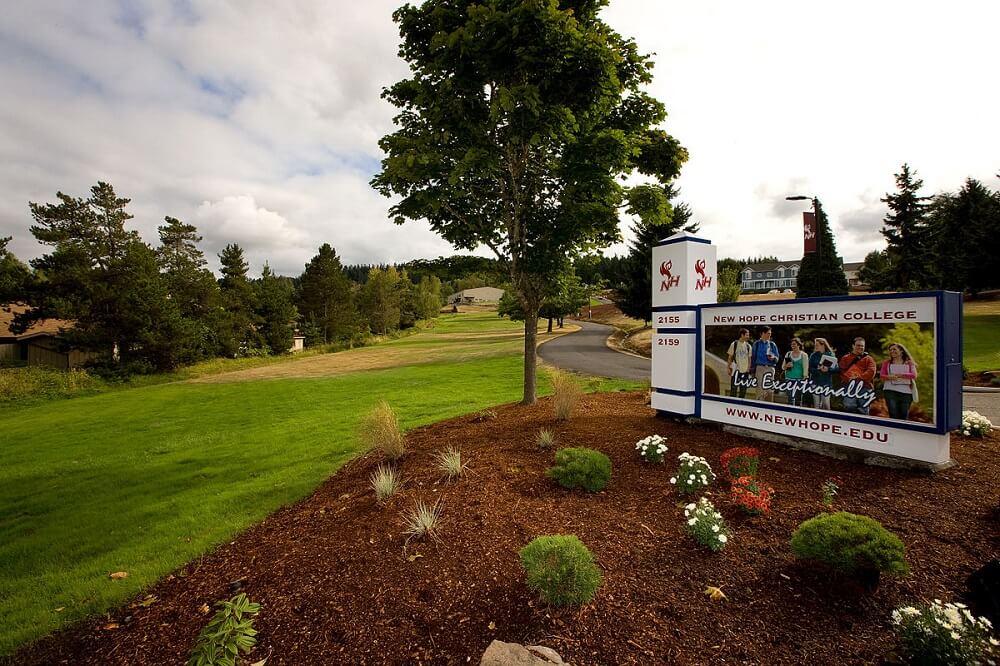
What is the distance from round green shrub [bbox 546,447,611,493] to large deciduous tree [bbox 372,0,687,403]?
442cm

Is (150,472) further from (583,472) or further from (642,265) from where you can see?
(642,265)

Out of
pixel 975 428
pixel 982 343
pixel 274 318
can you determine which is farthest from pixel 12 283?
pixel 982 343

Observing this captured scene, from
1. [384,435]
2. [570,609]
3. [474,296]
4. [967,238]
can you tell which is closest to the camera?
[570,609]

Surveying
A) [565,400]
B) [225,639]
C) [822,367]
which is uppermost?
[822,367]

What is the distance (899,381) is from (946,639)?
4.09 m

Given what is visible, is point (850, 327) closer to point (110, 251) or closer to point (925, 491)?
point (925, 491)

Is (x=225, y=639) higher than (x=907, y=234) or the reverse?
the reverse

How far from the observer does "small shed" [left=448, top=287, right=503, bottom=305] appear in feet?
490

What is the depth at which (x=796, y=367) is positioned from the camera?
6656mm

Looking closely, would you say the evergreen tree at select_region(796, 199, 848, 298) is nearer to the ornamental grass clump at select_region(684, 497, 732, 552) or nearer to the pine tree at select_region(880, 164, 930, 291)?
the pine tree at select_region(880, 164, 930, 291)

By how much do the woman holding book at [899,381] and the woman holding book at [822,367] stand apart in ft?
1.86

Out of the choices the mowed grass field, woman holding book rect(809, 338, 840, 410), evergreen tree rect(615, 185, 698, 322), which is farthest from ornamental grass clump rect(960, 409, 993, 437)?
evergreen tree rect(615, 185, 698, 322)

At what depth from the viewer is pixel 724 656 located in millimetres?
3051

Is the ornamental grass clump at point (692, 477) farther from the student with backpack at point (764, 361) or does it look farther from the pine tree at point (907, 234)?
the pine tree at point (907, 234)
